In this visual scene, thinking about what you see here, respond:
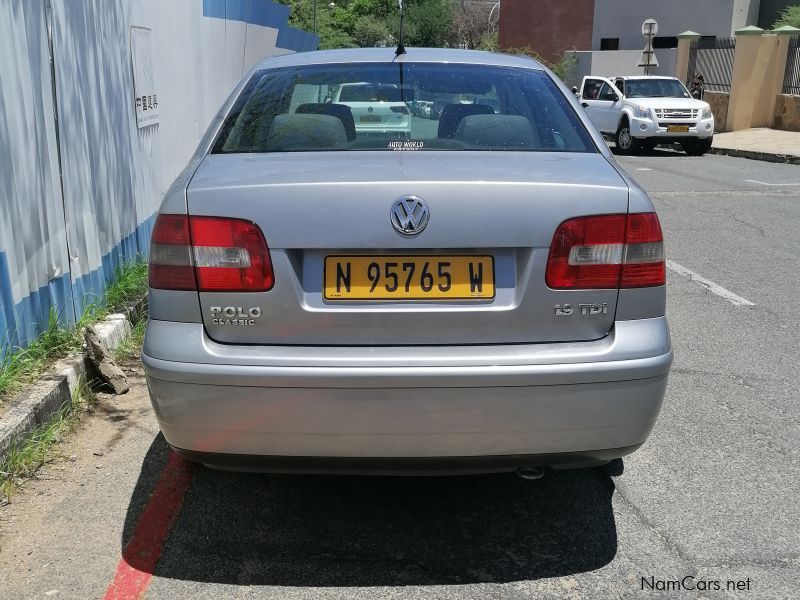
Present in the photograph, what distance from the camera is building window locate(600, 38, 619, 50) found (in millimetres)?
40716

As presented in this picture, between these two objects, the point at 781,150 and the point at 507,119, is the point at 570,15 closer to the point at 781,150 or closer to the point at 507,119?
the point at 781,150

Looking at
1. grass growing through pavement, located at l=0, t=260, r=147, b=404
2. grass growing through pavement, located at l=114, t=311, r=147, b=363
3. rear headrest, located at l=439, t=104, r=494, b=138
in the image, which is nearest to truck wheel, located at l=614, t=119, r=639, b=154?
grass growing through pavement, located at l=0, t=260, r=147, b=404

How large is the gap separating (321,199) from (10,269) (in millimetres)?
2170

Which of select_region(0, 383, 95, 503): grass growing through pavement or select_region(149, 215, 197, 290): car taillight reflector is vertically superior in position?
select_region(149, 215, 197, 290): car taillight reflector

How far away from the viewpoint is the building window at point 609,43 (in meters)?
40.7

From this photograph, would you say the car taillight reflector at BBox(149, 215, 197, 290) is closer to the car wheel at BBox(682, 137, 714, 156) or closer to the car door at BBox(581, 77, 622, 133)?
the car wheel at BBox(682, 137, 714, 156)

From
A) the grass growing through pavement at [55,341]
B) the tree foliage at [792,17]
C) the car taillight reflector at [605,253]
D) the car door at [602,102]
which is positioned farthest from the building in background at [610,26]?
the car taillight reflector at [605,253]

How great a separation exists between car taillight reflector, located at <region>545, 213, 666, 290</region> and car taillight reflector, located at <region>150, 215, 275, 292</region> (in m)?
0.93

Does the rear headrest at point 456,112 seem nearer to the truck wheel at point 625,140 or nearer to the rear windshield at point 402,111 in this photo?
the rear windshield at point 402,111

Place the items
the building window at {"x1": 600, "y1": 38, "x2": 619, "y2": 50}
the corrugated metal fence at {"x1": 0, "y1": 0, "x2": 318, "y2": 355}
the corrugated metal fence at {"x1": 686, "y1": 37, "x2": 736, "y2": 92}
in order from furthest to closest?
the building window at {"x1": 600, "y1": 38, "x2": 619, "y2": 50} → the corrugated metal fence at {"x1": 686, "y1": 37, "x2": 736, "y2": 92} → the corrugated metal fence at {"x1": 0, "y1": 0, "x2": 318, "y2": 355}

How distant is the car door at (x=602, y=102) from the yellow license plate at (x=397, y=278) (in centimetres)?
1913

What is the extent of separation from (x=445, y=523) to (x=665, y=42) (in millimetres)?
39433

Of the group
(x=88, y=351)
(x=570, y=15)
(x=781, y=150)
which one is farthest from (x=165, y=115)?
(x=570, y=15)

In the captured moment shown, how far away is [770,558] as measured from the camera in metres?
3.07
